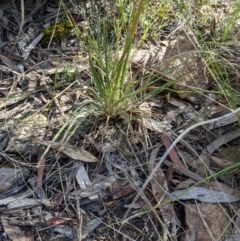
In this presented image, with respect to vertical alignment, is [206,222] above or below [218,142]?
below

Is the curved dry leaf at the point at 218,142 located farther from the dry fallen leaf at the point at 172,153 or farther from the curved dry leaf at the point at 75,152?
the curved dry leaf at the point at 75,152

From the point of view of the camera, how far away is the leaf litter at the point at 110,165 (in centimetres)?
146

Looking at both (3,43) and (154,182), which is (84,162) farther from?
(3,43)

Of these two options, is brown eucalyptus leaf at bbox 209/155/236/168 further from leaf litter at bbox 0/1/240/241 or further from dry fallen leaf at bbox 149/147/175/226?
dry fallen leaf at bbox 149/147/175/226

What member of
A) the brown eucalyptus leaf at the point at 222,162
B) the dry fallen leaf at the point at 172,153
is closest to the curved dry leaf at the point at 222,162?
the brown eucalyptus leaf at the point at 222,162

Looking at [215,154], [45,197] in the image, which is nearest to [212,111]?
[215,154]

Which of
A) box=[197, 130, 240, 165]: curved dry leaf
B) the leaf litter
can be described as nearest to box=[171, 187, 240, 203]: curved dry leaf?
the leaf litter

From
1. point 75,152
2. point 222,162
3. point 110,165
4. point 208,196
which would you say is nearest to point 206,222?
point 208,196

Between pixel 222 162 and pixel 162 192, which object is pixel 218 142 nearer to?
pixel 222 162

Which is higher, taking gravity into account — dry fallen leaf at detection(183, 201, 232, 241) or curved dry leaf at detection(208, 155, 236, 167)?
curved dry leaf at detection(208, 155, 236, 167)

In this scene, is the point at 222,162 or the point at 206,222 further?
the point at 222,162

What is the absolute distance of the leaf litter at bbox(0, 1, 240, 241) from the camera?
1.46 metres

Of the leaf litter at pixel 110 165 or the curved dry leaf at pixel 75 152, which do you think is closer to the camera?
the leaf litter at pixel 110 165

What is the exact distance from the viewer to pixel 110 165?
157cm
